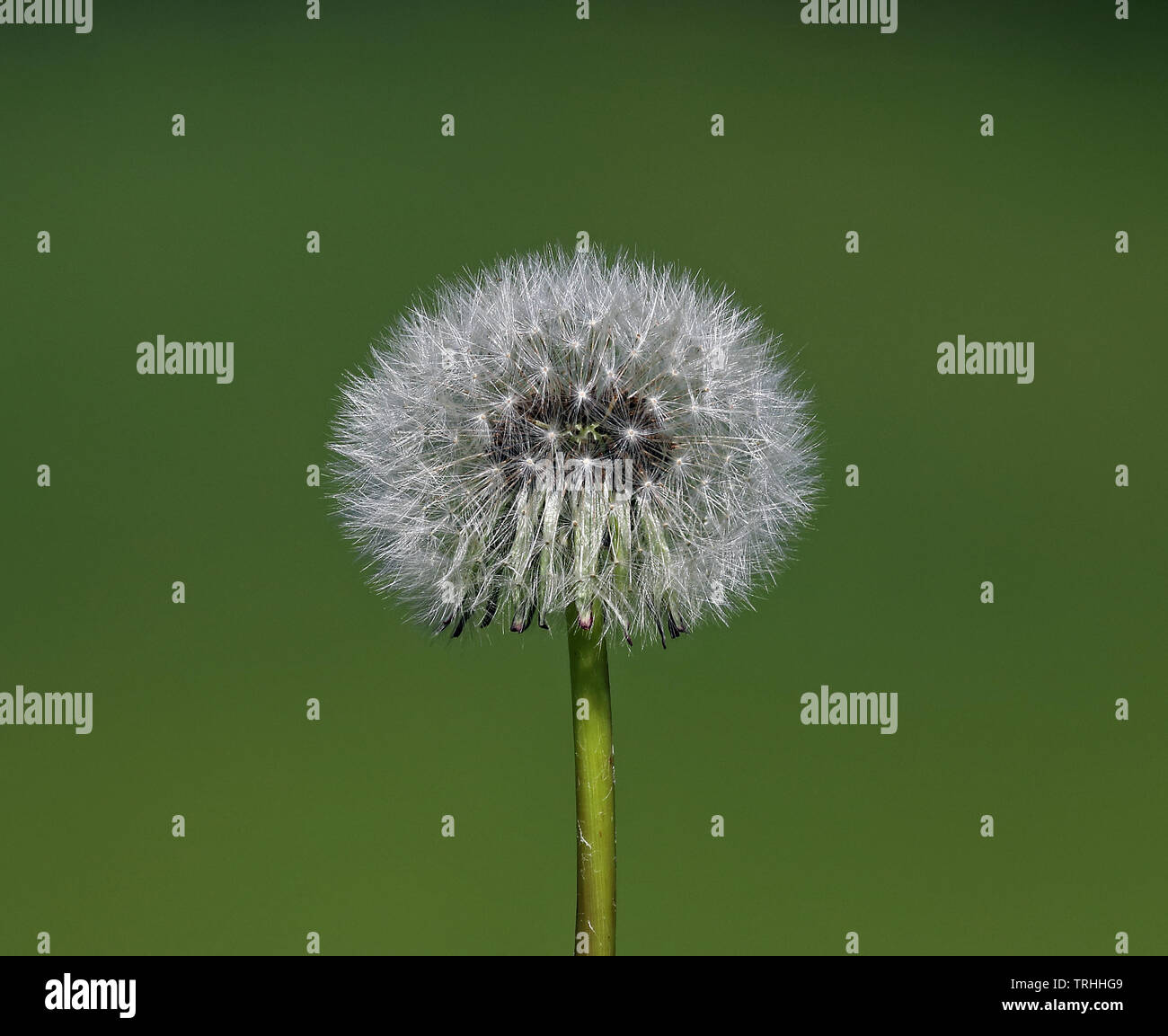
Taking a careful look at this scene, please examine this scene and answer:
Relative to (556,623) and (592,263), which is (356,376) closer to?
(592,263)

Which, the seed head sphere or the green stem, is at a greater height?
the seed head sphere

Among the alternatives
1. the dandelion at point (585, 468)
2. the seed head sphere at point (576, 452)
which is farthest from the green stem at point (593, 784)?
the seed head sphere at point (576, 452)

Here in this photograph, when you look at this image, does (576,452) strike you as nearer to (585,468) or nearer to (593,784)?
(585,468)

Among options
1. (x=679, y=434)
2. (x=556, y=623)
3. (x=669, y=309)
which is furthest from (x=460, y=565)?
(x=669, y=309)

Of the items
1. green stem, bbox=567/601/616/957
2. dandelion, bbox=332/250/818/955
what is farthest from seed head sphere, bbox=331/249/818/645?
green stem, bbox=567/601/616/957

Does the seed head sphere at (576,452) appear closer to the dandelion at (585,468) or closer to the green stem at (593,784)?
the dandelion at (585,468)

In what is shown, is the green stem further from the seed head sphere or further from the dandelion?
the seed head sphere
